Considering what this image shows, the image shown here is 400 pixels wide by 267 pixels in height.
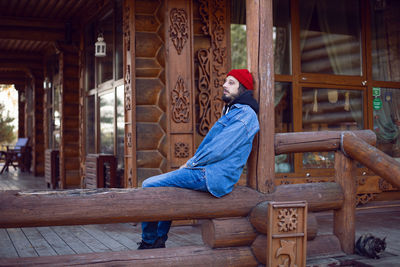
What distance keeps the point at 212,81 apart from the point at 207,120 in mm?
539

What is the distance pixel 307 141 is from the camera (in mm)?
4754

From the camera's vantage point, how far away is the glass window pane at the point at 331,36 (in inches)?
287

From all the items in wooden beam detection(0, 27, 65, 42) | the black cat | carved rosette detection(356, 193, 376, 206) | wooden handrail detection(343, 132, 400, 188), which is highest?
wooden beam detection(0, 27, 65, 42)

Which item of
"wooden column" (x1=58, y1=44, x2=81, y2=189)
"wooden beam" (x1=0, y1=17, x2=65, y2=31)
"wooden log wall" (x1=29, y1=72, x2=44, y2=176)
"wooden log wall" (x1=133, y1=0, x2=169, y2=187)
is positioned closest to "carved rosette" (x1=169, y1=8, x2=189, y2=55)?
"wooden log wall" (x1=133, y1=0, x2=169, y2=187)

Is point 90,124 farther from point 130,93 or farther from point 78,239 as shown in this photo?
point 78,239

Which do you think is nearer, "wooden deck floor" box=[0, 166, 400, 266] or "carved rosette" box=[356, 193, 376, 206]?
"wooden deck floor" box=[0, 166, 400, 266]

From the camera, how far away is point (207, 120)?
6320 mm

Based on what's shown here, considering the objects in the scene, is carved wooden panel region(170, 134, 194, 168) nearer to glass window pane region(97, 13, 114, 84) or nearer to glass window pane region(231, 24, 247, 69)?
glass window pane region(231, 24, 247, 69)

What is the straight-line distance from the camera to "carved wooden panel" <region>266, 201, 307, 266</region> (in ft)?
13.0

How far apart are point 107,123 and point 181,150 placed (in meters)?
2.56

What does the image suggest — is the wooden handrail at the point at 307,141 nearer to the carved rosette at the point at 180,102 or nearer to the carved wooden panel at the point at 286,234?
the carved wooden panel at the point at 286,234

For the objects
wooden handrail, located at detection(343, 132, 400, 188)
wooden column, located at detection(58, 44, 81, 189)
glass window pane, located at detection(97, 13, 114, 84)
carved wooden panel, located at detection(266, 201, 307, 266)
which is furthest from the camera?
wooden column, located at detection(58, 44, 81, 189)

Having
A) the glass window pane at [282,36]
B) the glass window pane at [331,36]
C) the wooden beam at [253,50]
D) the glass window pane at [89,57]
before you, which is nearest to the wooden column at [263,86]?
the wooden beam at [253,50]

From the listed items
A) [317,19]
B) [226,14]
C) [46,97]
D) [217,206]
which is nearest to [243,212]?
[217,206]
